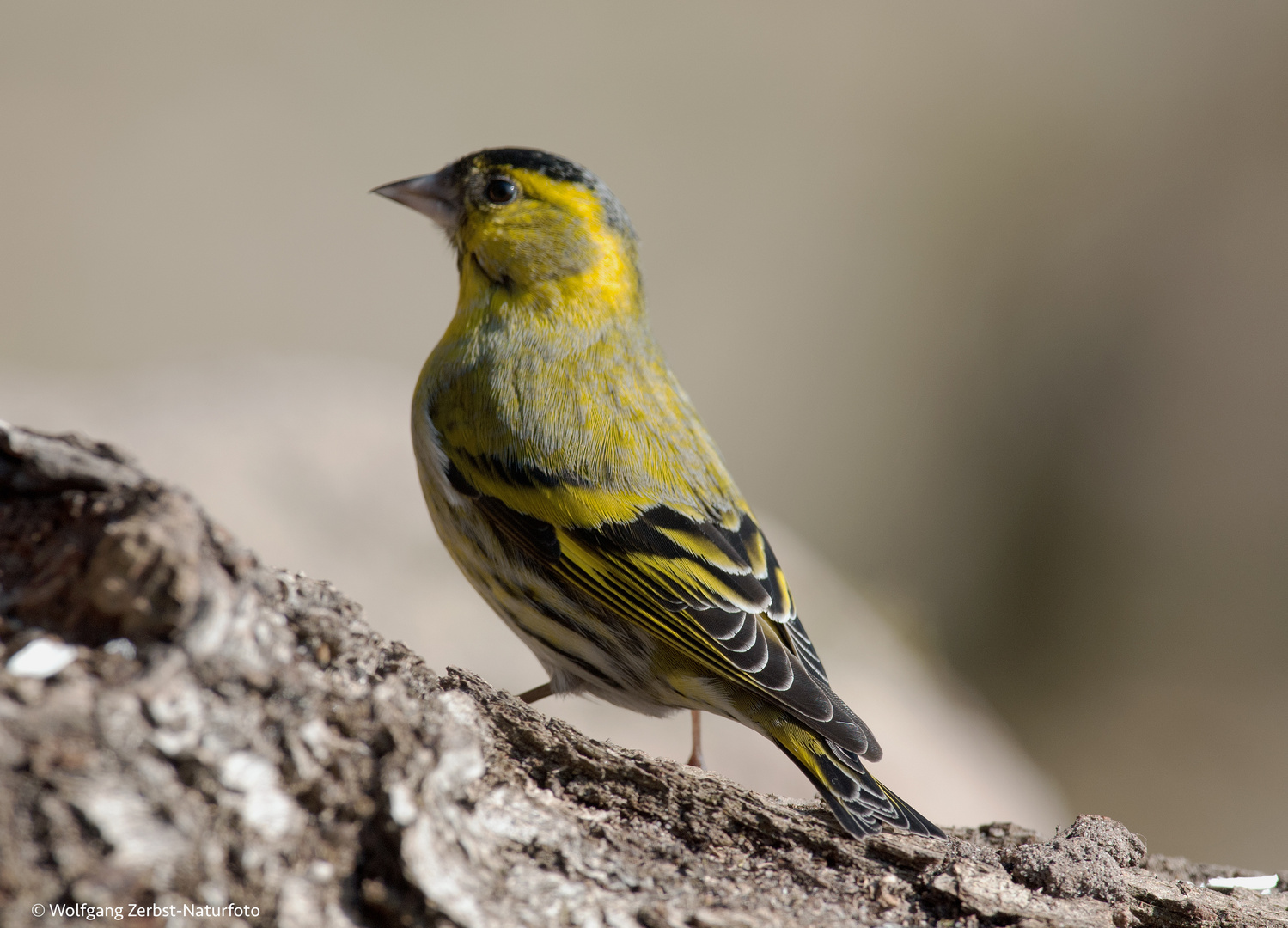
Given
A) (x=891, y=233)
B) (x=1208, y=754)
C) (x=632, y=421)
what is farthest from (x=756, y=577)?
(x=891, y=233)

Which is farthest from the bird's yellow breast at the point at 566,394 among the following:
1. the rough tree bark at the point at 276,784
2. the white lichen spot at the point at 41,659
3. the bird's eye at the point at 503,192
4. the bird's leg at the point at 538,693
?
the white lichen spot at the point at 41,659

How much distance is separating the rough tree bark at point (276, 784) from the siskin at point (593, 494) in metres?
0.57

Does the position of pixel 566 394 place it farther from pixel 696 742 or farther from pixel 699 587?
pixel 696 742

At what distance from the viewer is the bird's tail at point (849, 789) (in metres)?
2.40

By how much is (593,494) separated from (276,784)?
1.71 meters

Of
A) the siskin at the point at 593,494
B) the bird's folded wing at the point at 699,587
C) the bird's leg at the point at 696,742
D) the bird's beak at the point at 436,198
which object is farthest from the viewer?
the bird's beak at the point at 436,198

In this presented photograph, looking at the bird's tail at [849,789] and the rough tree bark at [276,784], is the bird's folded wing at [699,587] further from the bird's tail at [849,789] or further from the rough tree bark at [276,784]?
the rough tree bark at [276,784]

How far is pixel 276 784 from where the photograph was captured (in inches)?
64.9

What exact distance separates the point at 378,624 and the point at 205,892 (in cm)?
420

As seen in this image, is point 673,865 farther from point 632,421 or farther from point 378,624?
point 378,624

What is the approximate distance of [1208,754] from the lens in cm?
862

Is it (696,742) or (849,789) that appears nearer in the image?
(849,789)

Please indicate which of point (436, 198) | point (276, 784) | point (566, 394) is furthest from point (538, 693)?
point (436, 198)

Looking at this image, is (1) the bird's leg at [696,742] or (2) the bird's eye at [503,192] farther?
(2) the bird's eye at [503,192]
